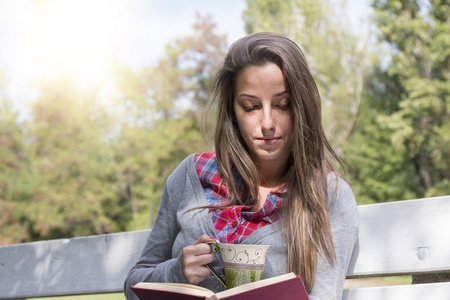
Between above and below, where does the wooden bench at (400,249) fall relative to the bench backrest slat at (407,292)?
above

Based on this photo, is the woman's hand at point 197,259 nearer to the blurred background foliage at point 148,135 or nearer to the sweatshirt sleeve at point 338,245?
the sweatshirt sleeve at point 338,245

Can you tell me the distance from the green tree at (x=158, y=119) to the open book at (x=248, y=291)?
15592mm

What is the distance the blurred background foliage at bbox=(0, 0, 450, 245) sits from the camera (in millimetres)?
16953

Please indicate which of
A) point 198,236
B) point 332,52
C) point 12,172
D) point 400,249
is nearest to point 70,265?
point 198,236

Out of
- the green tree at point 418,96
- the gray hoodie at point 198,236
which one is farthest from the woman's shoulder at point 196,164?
the green tree at point 418,96

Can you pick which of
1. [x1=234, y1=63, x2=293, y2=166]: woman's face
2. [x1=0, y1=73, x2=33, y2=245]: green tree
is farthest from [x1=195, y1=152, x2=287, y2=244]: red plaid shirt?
[x1=0, y1=73, x2=33, y2=245]: green tree

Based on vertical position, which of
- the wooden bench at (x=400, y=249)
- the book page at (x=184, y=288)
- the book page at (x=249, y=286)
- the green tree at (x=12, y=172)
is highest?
the book page at (x=249, y=286)

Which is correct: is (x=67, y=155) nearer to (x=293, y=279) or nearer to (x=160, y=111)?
(x=160, y=111)

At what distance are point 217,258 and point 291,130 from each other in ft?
1.59

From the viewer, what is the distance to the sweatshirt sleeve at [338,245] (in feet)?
5.49

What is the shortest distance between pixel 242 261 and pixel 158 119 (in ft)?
55.1

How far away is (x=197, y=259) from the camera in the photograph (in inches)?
61.7

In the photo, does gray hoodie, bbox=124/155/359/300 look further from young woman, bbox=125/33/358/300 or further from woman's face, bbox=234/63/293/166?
woman's face, bbox=234/63/293/166

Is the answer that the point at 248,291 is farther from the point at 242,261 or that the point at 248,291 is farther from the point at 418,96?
the point at 418,96
